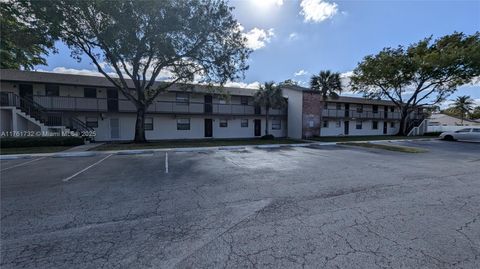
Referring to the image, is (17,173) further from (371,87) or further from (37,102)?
(371,87)

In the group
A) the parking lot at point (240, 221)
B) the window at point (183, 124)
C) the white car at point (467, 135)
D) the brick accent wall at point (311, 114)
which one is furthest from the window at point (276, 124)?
the parking lot at point (240, 221)

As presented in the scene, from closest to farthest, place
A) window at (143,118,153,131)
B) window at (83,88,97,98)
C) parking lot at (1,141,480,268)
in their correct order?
parking lot at (1,141,480,268), window at (83,88,97,98), window at (143,118,153,131)

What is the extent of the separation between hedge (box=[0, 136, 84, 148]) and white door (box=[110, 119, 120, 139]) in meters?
4.43

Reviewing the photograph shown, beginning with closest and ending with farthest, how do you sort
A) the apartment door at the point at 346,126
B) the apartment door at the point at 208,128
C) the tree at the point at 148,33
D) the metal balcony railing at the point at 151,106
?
1. the tree at the point at 148,33
2. the metal balcony railing at the point at 151,106
3. the apartment door at the point at 208,128
4. the apartment door at the point at 346,126

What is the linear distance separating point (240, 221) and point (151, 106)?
1950 centimetres

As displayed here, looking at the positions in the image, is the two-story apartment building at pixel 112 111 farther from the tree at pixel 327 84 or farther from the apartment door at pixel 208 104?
the tree at pixel 327 84

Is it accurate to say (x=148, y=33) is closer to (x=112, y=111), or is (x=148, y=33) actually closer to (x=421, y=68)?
(x=112, y=111)

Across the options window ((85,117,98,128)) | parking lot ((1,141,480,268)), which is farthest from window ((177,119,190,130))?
parking lot ((1,141,480,268))

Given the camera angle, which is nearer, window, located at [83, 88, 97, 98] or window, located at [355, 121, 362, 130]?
window, located at [83, 88, 97, 98]

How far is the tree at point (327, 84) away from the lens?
2797 centimetres

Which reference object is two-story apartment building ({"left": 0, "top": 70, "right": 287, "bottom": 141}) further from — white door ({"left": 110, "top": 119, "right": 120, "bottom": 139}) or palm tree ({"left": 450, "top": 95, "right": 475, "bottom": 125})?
palm tree ({"left": 450, "top": 95, "right": 475, "bottom": 125})

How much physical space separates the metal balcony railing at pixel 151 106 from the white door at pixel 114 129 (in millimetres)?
1376

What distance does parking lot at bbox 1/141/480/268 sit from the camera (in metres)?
2.68

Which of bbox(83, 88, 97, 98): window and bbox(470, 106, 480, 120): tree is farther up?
bbox(470, 106, 480, 120): tree
